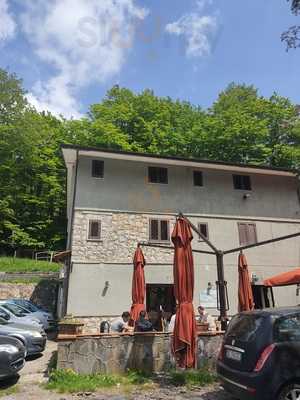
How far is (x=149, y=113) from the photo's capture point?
31.4 meters

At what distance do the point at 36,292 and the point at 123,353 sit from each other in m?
15.2

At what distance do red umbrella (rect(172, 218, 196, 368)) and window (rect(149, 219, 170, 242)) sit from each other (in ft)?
28.4

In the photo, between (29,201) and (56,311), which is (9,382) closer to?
(56,311)

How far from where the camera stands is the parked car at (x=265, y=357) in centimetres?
470

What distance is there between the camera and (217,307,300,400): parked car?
4699 millimetres

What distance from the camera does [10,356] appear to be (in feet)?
23.0

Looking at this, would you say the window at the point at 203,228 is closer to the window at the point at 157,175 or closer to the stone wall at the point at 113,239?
the stone wall at the point at 113,239

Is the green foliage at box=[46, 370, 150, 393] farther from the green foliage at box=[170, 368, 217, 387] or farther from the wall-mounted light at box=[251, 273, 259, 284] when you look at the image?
the wall-mounted light at box=[251, 273, 259, 284]

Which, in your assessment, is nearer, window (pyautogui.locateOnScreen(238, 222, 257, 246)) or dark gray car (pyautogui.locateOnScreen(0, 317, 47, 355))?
dark gray car (pyautogui.locateOnScreen(0, 317, 47, 355))

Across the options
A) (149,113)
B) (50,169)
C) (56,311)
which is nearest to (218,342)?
(56,311)

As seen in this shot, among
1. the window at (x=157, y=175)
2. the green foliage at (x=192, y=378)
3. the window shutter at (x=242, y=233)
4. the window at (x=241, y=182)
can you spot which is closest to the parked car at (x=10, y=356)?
the green foliage at (x=192, y=378)

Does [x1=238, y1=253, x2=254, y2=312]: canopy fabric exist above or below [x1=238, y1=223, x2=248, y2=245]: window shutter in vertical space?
below

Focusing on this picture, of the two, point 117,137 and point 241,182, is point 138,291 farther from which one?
point 117,137

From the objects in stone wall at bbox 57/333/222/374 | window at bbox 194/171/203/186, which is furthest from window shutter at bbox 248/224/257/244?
stone wall at bbox 57/333/222/374
